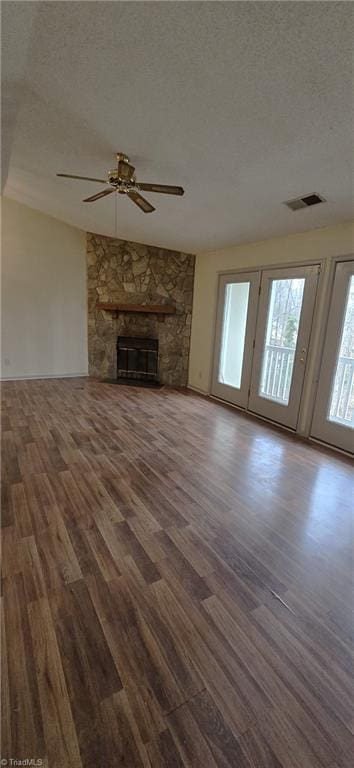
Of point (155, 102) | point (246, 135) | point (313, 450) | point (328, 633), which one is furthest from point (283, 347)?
point (328, 633)

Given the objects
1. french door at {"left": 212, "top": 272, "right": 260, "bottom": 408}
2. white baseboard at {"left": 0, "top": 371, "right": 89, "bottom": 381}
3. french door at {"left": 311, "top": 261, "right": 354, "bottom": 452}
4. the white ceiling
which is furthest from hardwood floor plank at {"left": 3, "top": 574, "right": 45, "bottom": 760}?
white baseboard at {"left": 0, "top": 371, "right": 89, "bottom": 381}

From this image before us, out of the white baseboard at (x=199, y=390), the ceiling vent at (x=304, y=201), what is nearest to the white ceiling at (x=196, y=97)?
the ceiling vent at (x=304, y=201)

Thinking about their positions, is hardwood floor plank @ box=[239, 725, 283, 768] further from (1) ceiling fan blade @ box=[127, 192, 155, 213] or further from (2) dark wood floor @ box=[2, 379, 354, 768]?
(1) ceiling fan blade @ box=[127, 192, 155, 213]

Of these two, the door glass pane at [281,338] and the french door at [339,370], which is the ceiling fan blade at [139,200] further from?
the french door at [339,370]

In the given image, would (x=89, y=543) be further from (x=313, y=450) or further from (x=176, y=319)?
(x=176, y=319)

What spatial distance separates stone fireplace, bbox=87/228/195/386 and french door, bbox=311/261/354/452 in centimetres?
290

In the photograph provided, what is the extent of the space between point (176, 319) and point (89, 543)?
4.58 metres

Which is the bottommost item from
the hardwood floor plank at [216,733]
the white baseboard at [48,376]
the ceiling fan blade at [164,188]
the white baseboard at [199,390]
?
the hardwood floor plank at [216,733]

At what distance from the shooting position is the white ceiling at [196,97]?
133 cm

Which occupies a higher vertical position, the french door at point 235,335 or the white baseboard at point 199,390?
the french door at point 235,335

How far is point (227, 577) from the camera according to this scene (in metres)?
1.59

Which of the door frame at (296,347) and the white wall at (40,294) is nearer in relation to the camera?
the door frame at (296,347)

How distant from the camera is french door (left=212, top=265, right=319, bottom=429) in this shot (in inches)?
142

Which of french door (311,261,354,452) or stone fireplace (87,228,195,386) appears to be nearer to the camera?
french door (311,261,354,452)
